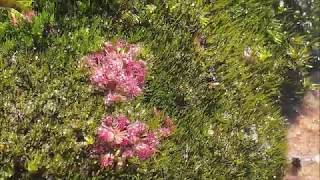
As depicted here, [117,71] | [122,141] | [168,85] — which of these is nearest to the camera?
[122,141]

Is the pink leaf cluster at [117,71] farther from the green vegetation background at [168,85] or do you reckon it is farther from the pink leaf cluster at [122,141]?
the pink leaf cluster at [122,141]

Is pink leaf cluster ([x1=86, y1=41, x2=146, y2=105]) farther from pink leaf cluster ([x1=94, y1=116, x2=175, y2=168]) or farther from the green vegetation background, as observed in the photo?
pink leaf cluster ([x1=94, y1=116, x2=175, y2=168])

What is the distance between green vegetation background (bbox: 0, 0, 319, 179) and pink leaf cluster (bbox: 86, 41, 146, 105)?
94 millimetres

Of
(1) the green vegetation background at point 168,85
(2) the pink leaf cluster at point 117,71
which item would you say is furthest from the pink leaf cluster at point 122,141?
(2) the pink leaf cluster at point 117,71

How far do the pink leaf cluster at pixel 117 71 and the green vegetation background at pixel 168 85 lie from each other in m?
0.09

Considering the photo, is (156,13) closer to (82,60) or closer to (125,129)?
(82,60)

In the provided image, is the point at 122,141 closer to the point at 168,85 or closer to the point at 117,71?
the point at 117,71

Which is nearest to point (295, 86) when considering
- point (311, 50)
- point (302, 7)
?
point (311, 50)

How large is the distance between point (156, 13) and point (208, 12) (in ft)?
2.76

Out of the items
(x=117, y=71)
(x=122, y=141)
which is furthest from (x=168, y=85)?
(x=122, y=141)

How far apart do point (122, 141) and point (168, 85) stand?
1.17 metres

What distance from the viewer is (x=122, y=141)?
562 centimetres

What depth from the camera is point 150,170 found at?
5.86 m

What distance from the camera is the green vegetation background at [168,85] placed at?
5438 mm
